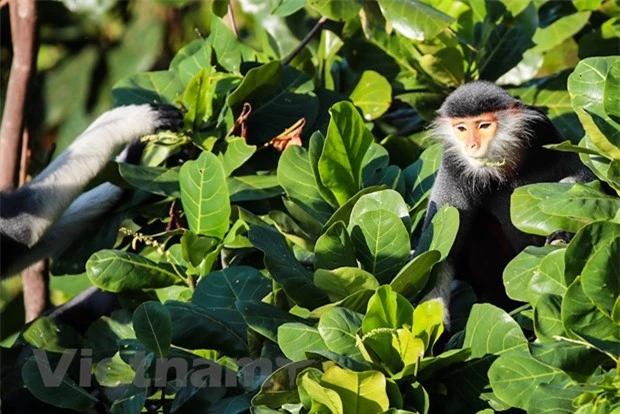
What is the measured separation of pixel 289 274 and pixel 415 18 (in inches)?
51.9

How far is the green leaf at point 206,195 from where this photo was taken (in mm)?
3707

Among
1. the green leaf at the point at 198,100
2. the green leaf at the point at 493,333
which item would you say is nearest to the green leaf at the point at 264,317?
the green leaf at the point at 493,333

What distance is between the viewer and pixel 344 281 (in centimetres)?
311

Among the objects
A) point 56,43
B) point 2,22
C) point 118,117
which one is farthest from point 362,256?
point 56,43

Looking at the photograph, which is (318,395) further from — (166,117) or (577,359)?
(166,117)

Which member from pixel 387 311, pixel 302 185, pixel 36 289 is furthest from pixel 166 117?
pixel 387 311

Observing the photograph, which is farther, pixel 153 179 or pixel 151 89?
pixel 151 89

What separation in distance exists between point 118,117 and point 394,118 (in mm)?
1286

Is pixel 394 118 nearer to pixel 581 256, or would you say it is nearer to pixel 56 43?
pixel 581 256

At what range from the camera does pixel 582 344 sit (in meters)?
2.66

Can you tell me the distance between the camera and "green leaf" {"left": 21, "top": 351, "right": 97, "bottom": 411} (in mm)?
3551

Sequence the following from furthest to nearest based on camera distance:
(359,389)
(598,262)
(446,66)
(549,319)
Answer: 1. (446,66)
2. (359,389)
3. (549,319)
4. (598,262)

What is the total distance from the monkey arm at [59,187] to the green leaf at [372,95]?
112 cm

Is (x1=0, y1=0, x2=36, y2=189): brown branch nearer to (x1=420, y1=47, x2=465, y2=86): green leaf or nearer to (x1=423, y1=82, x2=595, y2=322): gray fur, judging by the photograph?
(x1=420, y1=47, x2=465, y2=86): green leaf
